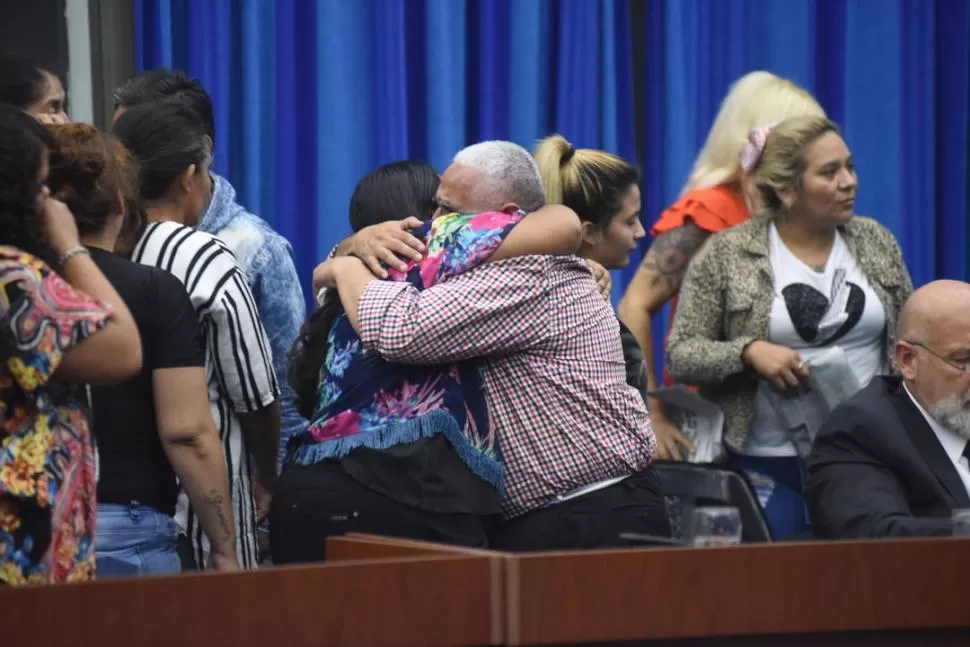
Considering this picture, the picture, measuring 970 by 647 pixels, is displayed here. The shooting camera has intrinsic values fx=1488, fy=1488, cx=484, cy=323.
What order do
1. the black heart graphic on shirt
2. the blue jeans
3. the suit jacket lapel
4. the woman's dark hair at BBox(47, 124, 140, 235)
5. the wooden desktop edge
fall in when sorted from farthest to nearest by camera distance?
the black heart graphic on shirt
the suit jacket lapel
the blue jeans
the woman's dark hair at BBox(47, 124, 140, 235)
the wooden desktop edge

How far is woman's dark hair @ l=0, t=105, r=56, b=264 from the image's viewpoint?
1.90 metres

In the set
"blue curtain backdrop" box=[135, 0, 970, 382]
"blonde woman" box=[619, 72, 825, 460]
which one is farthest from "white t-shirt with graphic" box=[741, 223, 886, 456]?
"blue curtain backdrop" box=[135, 0, 970, 382]

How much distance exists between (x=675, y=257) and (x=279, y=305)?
1.20 m

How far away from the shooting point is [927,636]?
1916 mm

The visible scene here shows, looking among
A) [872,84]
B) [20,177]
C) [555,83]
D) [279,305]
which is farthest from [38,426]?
[872,84]

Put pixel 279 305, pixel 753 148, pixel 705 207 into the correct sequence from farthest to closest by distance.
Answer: pixel 705 207, pixel 753 148, pixel 279 305

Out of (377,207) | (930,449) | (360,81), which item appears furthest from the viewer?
(360,81)

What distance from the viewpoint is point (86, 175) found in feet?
7.41

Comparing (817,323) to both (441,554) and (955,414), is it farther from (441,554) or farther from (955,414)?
(441,554)

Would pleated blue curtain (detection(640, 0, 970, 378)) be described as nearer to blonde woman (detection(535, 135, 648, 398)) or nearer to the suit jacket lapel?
blonde woman (detection(535, 135, 648, 398))

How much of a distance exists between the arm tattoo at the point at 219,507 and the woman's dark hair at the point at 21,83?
3.31 feet

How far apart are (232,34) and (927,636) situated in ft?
9.13

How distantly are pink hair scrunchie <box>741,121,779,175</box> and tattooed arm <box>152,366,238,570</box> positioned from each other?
70.9 inches

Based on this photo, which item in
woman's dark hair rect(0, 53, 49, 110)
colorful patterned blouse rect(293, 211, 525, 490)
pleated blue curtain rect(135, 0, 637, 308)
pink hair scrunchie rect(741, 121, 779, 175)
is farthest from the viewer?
pleated blue curtain rect(135, 0, 637, 308)
